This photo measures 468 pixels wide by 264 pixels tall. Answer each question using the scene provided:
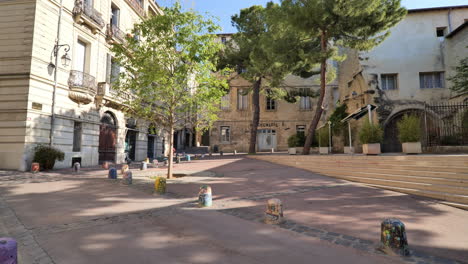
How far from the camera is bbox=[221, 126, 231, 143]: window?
2795 centimetres

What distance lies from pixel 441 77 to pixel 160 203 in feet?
69.4

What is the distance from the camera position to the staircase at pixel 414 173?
20.1 ft

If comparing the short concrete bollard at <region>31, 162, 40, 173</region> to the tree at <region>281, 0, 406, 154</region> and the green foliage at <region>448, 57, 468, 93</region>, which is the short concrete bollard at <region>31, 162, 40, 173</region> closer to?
the tree at <region>281, 0, 406, 154</region>

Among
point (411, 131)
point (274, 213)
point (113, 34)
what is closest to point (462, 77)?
point (411, 131)

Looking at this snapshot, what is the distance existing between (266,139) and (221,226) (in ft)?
77.4

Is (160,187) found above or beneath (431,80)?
beneath

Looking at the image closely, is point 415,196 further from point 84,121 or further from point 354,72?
point 84,121

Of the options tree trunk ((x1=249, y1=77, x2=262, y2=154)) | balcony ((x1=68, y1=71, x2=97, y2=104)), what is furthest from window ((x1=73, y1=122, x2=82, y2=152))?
tree trunk ((x1=249, y1=77, x2=262, y2=154))

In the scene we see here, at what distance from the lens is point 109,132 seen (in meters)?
18.1

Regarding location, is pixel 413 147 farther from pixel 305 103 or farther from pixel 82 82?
pixel 82 82

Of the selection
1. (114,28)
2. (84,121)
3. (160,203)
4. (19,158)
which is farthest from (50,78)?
(160,203)

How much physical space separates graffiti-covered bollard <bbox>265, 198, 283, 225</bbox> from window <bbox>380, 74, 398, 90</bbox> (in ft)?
56.7

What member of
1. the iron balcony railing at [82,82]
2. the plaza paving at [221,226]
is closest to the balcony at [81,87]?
the iron balcony railing at [82,82]

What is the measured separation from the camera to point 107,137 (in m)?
17.9
